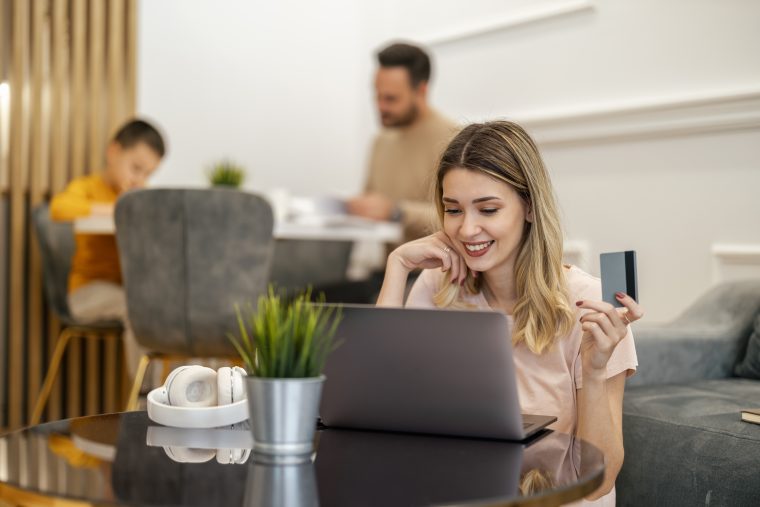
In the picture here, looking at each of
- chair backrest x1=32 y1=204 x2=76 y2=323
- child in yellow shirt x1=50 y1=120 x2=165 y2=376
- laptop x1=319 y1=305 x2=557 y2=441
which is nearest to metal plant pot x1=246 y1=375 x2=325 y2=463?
laptop x1=319 y1=305 x2=557 y2=441

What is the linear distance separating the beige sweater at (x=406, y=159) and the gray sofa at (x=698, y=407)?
1.39 meters

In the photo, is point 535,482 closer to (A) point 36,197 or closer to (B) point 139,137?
(B) point 139,137

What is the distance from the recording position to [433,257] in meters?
1.72

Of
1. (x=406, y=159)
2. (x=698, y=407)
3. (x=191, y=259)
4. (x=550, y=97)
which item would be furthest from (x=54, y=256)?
(x=698, y=407)

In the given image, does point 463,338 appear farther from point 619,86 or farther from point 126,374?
point 126,374

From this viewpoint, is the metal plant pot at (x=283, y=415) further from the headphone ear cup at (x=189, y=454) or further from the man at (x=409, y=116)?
the man at (x=409, y=116)

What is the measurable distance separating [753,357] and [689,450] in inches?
25.2

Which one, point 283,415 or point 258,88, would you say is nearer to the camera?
point 283,415

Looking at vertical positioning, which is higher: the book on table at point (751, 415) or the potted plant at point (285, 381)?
the potted plant at point (285, 381)

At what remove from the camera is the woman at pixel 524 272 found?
1546 mm

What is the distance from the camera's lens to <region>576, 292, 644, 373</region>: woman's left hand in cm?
134

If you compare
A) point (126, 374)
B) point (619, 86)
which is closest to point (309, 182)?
point (126, 374)

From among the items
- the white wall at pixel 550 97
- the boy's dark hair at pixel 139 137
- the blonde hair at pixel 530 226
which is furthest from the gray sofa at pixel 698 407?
the boy's dark hair at pixel 139 137

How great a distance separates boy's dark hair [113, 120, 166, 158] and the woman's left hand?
Answer: 2.40 meters
